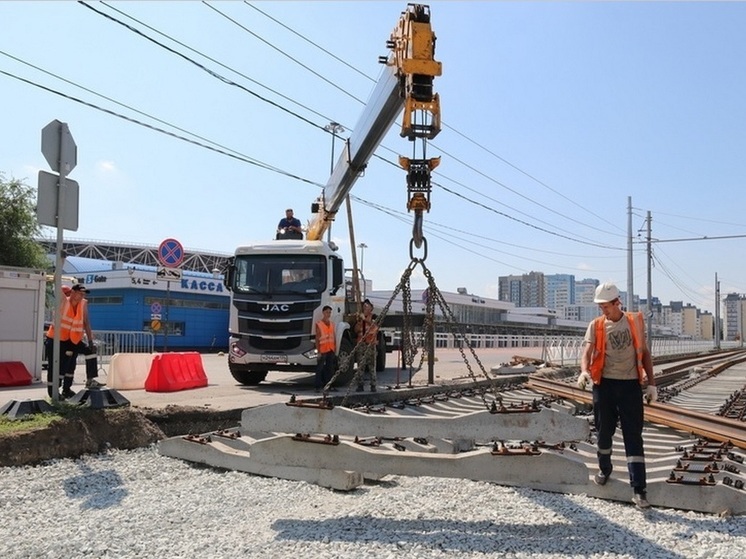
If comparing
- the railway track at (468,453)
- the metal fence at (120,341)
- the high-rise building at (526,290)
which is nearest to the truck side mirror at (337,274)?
the railway track at (468,453)

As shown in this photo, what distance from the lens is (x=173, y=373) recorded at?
37.9 ft

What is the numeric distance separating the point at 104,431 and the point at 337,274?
6.20 m

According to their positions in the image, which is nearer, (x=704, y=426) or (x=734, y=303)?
(x=704, y=426)

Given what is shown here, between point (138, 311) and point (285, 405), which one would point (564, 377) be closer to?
point (285, 405)

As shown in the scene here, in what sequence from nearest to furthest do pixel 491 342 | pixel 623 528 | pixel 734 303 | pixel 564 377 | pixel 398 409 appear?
pixel 623 528, pixel 398 409, pixel 564 377, pixel 491 342, pixel 734 303

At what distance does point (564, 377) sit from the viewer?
61.9 feet

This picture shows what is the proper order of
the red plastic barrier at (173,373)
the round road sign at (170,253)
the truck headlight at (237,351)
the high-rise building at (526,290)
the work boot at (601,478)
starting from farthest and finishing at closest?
the high-rise building at (526,290) → the round road sign at (170,253) → the truck headlight at (237,351) → the red plastic barrier at (173,373) → the work boot at (601,478)

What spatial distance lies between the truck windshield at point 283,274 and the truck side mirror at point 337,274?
30 centimetres

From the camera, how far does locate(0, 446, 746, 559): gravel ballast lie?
4.33 m

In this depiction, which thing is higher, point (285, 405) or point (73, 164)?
point (73, 164)

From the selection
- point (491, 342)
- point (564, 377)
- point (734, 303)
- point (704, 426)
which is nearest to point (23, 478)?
point (704, 426)

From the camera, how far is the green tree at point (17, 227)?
1014 inches

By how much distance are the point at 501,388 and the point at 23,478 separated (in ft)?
33.3

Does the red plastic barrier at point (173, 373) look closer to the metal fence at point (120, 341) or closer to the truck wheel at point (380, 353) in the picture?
the truck wheel at point (380, 353)
